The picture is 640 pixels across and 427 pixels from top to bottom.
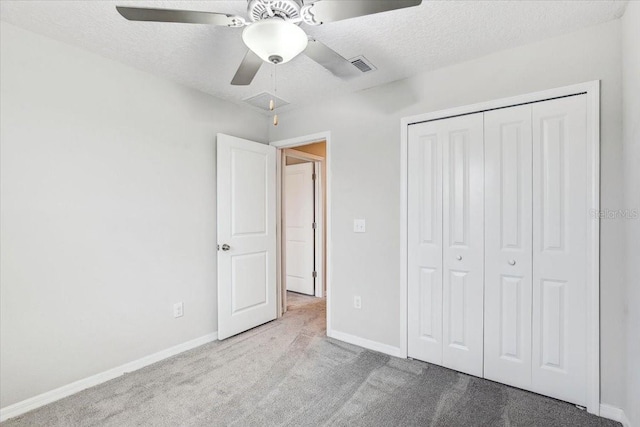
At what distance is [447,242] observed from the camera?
2.45m

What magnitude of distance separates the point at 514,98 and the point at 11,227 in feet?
10.7

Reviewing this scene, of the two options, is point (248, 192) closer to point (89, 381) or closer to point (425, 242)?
point (425, 242)

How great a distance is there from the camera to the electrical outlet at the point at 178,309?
9.01 ft

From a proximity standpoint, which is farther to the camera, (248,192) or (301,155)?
(301,155)

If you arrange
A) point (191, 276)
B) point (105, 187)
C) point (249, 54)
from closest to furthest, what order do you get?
point (249, 54), point (105, 187), point (191, 276)

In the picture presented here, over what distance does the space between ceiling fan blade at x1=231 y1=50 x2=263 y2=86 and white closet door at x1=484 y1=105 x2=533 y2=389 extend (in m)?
1.62

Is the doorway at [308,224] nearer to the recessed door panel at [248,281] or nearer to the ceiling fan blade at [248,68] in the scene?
the recessed door panel at [248,281]

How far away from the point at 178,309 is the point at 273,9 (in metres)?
2.41

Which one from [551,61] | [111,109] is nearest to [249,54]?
[111,109]

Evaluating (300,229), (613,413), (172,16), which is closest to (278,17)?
(172,16)

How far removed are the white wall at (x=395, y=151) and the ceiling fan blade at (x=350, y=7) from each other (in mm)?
1332

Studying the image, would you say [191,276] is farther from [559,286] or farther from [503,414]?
[559,286]

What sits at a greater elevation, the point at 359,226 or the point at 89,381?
the point at 359,226

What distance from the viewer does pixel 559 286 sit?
2039 millimetres
